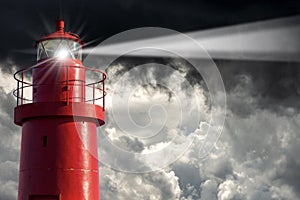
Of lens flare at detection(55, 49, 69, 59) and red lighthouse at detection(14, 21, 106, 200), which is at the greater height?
lens flare at detection(55, 49, 69, 59)

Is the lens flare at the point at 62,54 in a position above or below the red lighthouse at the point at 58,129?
above

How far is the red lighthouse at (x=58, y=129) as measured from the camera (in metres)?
16.2

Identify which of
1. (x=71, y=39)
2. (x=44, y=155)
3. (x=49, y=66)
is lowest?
(x=44, y=155)

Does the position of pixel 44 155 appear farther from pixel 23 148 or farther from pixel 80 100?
pixel 80 100

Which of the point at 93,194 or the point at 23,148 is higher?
the point at 23,148

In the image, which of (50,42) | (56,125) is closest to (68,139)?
(56,125)

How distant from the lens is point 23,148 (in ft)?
56.1

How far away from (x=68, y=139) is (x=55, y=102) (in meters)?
1.24

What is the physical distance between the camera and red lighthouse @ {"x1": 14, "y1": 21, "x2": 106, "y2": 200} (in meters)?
16.2

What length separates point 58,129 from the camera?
650 inches

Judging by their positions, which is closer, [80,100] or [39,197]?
[39,197]

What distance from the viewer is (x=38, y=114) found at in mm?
16500

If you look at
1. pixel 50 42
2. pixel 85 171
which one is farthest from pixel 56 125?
pixel 50 42

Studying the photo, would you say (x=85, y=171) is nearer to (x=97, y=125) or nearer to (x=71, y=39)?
(x=97, y=125)
